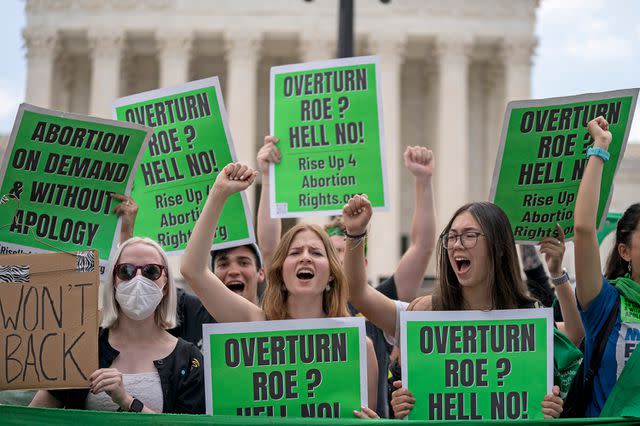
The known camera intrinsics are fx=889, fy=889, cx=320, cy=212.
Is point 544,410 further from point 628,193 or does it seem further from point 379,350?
point 628,193

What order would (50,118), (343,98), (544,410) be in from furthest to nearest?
1. (343,98)
2. (50,118)
3. (544,410)

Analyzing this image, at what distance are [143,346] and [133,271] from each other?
422 millimetres

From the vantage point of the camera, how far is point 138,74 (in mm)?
46281

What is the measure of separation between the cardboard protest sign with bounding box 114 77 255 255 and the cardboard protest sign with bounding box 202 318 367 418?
1.77 metres

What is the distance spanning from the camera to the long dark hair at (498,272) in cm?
480

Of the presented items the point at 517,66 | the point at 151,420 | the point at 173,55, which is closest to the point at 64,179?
the point at 151,420

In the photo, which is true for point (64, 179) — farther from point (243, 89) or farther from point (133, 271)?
point (243, 89)

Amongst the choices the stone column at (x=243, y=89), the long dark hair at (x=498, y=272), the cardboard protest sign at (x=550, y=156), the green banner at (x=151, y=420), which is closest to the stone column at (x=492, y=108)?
the stone column at (x=243, y=89)

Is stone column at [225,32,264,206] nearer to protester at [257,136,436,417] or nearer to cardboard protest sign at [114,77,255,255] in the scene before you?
cardboard protest sign at [114,77,255,255]

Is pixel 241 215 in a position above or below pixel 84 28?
below

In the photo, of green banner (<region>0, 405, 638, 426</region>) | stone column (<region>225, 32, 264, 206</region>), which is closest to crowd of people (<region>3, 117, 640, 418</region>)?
green banner (<region>0, 405, 638, 426</region>)

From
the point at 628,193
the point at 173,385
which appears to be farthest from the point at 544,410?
the point at 628,193

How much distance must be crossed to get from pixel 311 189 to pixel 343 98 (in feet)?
2.37

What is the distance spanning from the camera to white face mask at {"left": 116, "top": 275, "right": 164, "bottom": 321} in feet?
15.6
